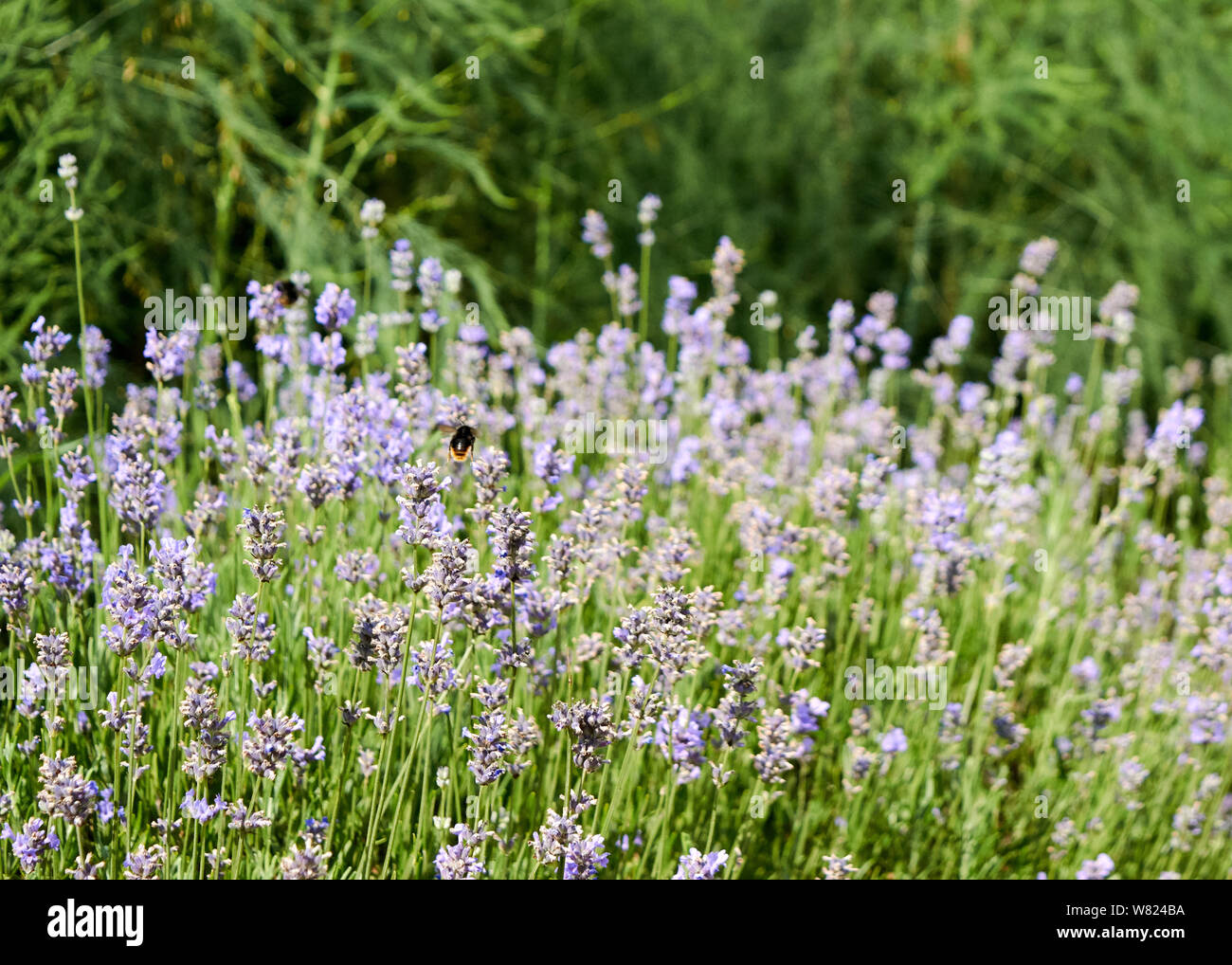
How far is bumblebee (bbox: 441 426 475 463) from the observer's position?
7.01 ft

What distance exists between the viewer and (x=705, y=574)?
2.98 meters

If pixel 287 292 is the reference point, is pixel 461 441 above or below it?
below

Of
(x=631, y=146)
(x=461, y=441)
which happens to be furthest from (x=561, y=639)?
(x=631, y=146)

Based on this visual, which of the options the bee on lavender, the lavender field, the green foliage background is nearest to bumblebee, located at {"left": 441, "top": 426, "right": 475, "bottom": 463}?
the lavender field

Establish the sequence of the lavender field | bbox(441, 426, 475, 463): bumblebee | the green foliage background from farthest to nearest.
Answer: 1. the green foliage background
2. bbox(441, 426, 475, 463): bumblebee
3. the lavender field

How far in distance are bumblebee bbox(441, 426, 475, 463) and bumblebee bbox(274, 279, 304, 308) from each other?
2.05ft

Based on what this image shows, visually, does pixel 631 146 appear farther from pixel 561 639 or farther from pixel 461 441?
pixel 461 441

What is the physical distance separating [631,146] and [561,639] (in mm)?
4067

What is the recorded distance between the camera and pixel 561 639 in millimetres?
2500

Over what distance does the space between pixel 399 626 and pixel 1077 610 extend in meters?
2.66

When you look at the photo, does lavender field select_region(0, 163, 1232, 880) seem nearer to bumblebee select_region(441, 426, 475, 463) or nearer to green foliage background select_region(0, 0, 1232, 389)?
bumblebee select_region(441, 426, 475, 463)

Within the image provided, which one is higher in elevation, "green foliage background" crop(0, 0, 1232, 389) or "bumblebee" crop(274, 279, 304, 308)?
"green foliage background" crop(0, 0, 1232, 389)

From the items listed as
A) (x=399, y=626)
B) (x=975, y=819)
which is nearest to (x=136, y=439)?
(x=399, y=626)
